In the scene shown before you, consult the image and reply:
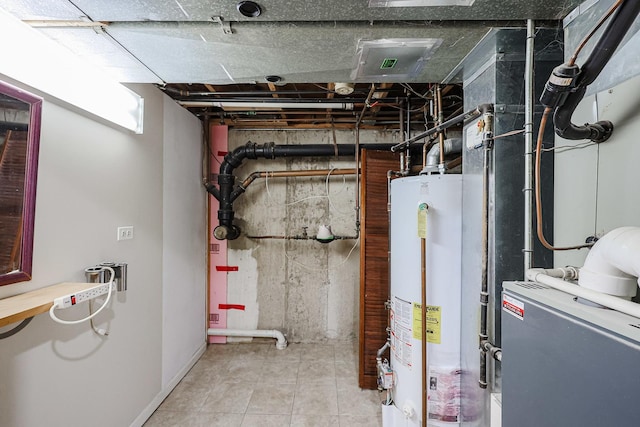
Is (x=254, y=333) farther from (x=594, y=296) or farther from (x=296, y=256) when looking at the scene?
(x=594, y=296)

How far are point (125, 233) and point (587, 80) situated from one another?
237cm

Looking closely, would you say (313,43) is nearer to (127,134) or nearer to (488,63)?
(488,63)

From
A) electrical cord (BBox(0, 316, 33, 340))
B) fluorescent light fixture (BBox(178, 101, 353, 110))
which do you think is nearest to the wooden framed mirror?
electrical cord (BBox(0, 316, 33, 340))

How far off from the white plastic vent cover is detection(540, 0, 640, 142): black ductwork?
0.67 m

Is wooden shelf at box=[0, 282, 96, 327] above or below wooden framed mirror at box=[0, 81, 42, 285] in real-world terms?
below

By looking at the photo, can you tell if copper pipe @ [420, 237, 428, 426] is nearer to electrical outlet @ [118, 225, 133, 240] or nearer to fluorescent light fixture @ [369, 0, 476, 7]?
fluorescent light fixture @ [369, 0, 476, 7]

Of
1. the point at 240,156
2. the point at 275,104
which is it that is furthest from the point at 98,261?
the point at 275,104

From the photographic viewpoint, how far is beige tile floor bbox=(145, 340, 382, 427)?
2.01 meters

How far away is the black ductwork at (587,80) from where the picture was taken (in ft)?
2.25

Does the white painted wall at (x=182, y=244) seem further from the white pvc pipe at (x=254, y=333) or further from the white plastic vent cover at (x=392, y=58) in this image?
the white plastic vent cover at (x=392, y=58)

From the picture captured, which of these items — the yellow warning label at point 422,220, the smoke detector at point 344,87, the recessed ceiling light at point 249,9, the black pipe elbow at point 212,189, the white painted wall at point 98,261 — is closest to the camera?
the recessed ceiling light at point 249,9

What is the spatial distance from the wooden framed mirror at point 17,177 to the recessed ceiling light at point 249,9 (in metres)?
0.97

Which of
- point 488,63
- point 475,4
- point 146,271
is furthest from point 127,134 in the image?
point 488,63

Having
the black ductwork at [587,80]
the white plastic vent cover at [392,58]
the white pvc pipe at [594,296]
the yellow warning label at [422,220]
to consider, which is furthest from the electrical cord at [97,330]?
the black ductwork at [587,80]
